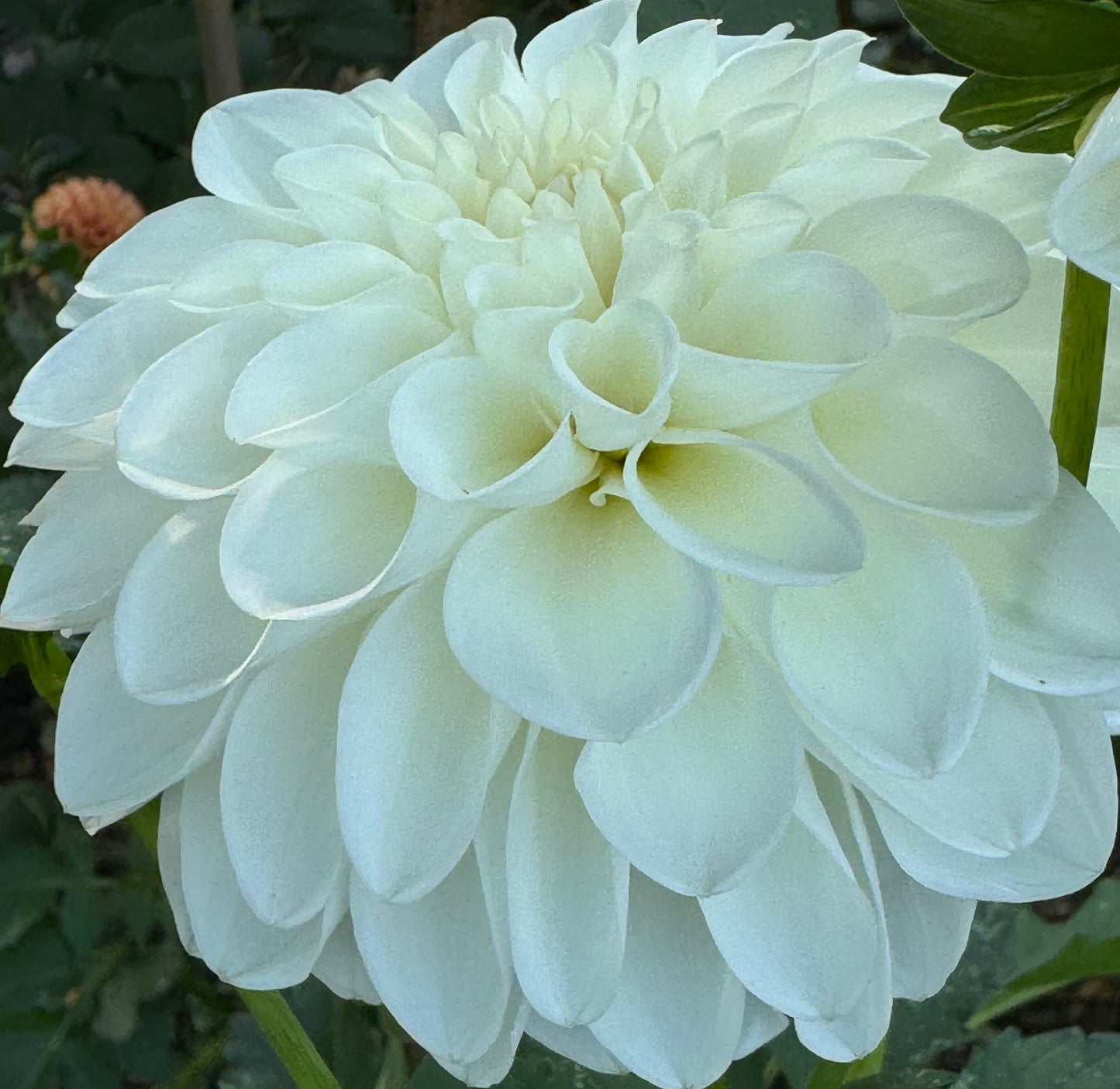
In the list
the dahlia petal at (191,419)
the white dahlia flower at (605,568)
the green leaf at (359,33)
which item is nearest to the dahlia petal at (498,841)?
the white dahlia flower at (605,568)

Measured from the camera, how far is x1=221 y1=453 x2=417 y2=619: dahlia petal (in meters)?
0.33

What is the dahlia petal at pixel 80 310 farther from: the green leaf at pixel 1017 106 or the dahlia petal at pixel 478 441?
the green leaf at pixel 1017 106

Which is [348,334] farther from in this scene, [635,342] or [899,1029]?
[899,1029]

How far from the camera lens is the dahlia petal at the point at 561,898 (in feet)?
1.15

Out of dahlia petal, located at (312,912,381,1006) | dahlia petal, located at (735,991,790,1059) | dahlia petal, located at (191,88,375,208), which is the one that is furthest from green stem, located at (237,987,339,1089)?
dahlia petal, located at (191,88,375,208)

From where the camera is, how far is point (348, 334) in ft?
1.17

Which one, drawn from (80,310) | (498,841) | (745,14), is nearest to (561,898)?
(498,841)

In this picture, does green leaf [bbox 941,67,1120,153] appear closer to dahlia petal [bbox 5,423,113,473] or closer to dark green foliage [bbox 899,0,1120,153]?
dark green foliage [bbox 899,0,1120,153]

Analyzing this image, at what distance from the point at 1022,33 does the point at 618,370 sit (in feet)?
0.44

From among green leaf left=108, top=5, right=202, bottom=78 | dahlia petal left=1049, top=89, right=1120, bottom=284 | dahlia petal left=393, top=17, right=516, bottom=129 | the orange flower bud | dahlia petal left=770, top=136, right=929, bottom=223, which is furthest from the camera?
green leaf left=108, top=5, right=202, bottom=78

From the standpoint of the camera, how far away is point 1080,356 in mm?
310

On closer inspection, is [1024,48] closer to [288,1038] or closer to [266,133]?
[266,133]

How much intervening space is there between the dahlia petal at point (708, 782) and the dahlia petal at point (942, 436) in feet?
0.19

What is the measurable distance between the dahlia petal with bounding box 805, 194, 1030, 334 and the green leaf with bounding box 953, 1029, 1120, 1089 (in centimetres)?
42
